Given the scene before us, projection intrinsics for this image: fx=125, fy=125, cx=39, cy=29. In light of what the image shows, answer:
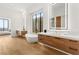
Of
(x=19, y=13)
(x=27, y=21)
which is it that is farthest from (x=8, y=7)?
(x=27, y=21)

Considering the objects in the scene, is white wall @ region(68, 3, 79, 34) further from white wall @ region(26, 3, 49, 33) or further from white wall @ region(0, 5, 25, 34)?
white wall @ region(0, 5, 25, 34)

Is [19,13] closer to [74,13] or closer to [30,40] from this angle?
[30,40]

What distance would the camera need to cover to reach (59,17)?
3928mm

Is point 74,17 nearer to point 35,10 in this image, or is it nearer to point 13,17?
point 35,10

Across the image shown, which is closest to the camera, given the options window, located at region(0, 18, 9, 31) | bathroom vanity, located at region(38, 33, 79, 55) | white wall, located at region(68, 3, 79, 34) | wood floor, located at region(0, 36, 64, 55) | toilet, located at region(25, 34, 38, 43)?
bathroom vanity, located at region(38, 33, 79, 55)

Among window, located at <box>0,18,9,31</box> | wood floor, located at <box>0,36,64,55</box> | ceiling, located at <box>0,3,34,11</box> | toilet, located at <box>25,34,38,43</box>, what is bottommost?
wood floor, located at <box>0,36,64,55</box>

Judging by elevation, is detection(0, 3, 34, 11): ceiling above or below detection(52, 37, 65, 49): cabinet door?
above

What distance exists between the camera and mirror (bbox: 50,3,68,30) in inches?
145

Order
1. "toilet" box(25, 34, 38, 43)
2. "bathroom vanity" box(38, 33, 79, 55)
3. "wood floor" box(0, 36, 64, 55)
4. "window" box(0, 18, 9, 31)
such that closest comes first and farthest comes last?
"bathroom vanity" box(38, 33, 79, 55), "wood floor" box(0, 36, 64, 55), "window" box(0, 18, 9, 31), "toilet" box(25, 34, 38, 43)

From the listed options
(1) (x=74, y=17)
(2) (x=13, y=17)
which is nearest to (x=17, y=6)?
(2) (x=13, y=17)

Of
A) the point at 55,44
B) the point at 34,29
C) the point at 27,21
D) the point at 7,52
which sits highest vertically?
the point at 27,21

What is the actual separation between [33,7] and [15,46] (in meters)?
1.58

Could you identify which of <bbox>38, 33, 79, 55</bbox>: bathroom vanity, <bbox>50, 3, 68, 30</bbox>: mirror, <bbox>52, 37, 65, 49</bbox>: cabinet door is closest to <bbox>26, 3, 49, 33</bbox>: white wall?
<bbox>50, 3, 68, 30</bbox>: mirror

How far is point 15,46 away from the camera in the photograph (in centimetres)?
440
